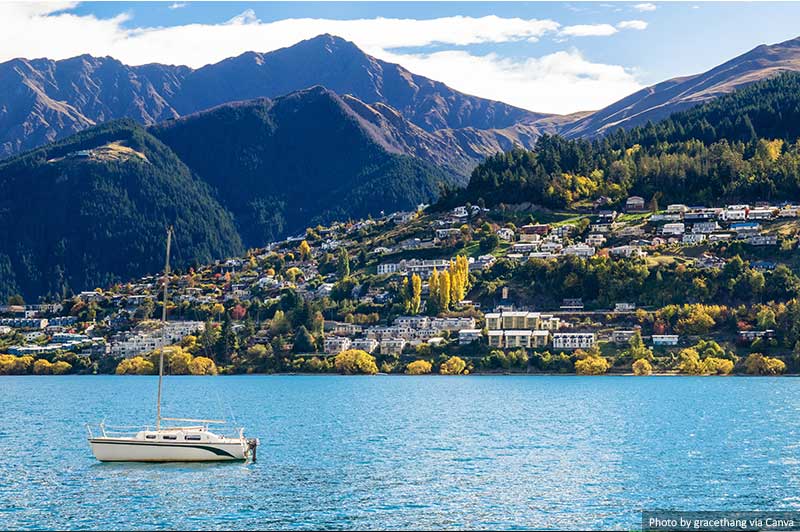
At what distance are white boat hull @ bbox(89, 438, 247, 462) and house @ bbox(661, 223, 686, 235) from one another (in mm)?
133453

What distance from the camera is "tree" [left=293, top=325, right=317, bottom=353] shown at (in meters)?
157

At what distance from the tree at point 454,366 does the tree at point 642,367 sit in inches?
878

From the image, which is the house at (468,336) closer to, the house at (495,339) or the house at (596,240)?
the house at (495,339)

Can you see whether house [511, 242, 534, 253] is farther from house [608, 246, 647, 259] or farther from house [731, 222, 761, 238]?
house [731, 222, 761, 238]

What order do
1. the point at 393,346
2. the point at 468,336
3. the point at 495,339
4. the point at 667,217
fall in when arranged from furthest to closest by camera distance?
the point at 667,217
the point at 393,346
the point at 468,336
the point at 495,339

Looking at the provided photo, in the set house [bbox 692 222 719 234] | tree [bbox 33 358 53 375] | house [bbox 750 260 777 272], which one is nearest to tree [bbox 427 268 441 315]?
house [bbox 692 222 719 234]

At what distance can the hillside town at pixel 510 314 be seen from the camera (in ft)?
464

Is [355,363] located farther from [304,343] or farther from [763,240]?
→ [763,240]

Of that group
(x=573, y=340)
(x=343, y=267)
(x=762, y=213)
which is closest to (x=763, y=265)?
(x=762, y=213)

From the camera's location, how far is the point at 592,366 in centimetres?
13825

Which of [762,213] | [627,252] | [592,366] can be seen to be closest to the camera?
[592,366]

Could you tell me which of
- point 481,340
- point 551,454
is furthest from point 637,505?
point 481,340

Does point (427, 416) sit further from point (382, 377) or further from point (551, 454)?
point (382, 377)

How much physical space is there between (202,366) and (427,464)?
338 ft
